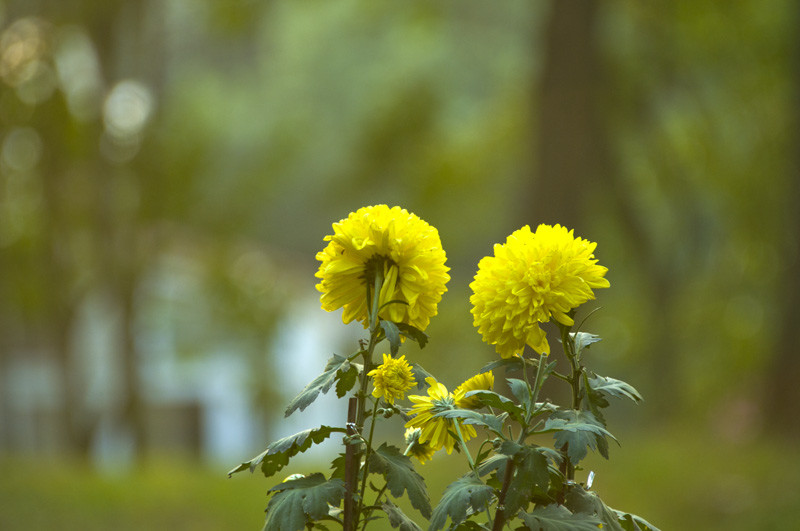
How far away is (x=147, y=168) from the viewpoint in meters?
10.8

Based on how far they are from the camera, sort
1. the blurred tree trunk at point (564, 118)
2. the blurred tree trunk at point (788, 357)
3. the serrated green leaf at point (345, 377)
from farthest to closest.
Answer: the blurred tree trunk at point (564, 118), the blurred tree trunk at point (788, 357), the serrated green leaf at point (345, 377)

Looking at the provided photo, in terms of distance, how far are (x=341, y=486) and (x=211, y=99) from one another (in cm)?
1682

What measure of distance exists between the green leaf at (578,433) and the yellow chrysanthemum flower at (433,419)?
13 cm

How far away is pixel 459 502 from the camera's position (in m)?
1.14

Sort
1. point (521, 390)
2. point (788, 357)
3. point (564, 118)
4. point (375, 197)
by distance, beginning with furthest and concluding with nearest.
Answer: point (375, 197) → point (564, 118) → point (788, 357) → point (521, 390)

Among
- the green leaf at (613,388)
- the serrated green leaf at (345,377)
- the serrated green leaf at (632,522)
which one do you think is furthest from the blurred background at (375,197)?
the serrated green leaf at (345,377)

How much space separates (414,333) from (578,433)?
0.80 feet

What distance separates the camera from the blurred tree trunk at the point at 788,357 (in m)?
6.52

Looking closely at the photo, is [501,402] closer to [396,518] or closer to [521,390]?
[521,390]

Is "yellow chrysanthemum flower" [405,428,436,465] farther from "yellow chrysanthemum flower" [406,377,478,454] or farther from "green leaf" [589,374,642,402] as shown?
"green leaf" [589,374,642,402]

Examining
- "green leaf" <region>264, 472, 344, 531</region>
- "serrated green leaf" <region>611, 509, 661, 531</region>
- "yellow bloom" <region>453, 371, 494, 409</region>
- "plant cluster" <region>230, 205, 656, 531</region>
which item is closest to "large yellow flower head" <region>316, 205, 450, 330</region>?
"plant cluster" <region>230, 205, 656, 531</region>

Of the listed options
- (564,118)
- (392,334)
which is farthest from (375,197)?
(392,334)

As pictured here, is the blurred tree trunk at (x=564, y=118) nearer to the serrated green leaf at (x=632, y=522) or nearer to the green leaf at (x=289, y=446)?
the serrated green leaf at (x=632, y=522)

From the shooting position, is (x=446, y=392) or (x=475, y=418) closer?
(x=475, y=418)
